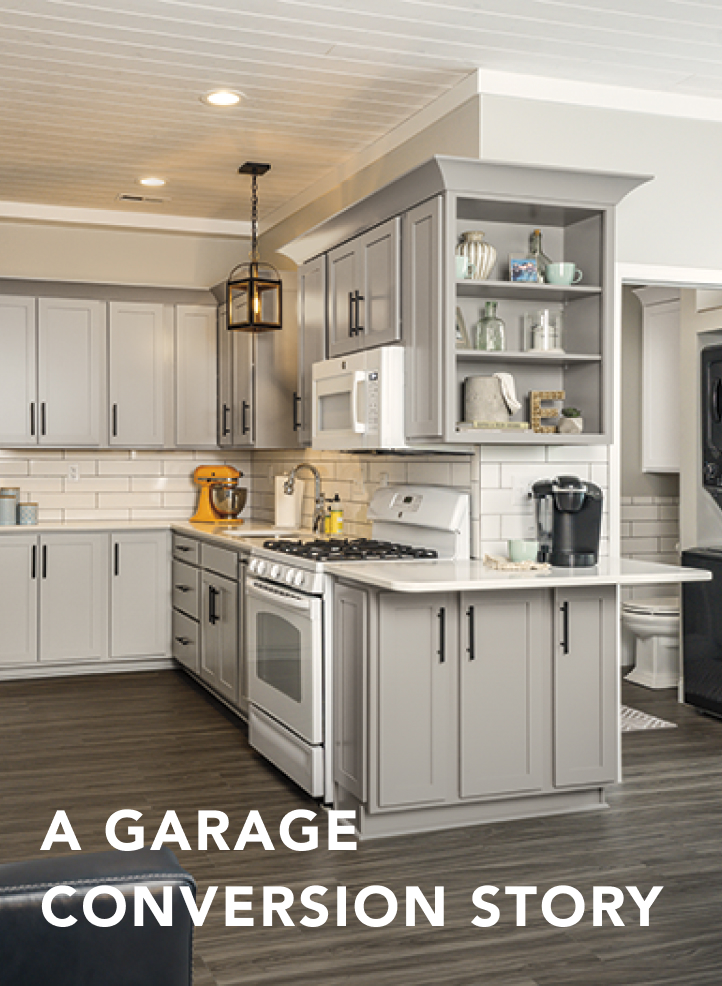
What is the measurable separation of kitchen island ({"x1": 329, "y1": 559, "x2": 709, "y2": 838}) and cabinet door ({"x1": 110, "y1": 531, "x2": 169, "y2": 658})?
2713 millimetres

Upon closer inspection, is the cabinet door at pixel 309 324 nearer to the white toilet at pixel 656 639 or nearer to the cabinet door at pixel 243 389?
the cabinet door at pixel 243 389

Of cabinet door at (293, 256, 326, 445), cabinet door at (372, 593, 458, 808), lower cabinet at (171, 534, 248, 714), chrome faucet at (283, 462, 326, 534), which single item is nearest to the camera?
cabinet door at (372, 593, 458, 808)

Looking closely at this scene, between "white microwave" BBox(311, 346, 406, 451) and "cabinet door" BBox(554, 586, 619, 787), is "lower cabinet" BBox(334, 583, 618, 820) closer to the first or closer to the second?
"cabinet door" BBox(554, 586, 619, 787)

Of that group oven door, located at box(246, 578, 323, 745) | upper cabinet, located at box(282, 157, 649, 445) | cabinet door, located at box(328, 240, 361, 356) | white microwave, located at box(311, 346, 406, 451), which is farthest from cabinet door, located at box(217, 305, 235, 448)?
upper cabinet, located at box(282, 157, 649, 445)

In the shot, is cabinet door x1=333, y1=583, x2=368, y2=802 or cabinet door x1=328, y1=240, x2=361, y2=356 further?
cabinet door x1=328, y1=240, x2=361, y2=356

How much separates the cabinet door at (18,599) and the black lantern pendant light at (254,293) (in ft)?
5.81

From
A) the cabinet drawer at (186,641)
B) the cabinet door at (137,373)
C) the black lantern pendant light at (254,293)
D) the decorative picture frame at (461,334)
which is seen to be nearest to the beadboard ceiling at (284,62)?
the black lantern pendant light at (254,293)

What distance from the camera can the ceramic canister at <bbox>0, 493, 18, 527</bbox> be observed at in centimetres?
623

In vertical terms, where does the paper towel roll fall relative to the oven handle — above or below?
above

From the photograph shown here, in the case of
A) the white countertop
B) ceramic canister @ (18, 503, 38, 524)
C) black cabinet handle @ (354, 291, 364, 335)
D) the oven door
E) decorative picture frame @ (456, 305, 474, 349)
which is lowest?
the oven door

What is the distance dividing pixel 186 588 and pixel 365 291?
2.34 m

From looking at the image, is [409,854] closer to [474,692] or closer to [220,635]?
[474,692]

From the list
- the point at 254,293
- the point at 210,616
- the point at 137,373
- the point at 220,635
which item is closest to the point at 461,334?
the point at 254,293

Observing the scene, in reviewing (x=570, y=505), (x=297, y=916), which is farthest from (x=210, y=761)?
(x=570, y=505)
